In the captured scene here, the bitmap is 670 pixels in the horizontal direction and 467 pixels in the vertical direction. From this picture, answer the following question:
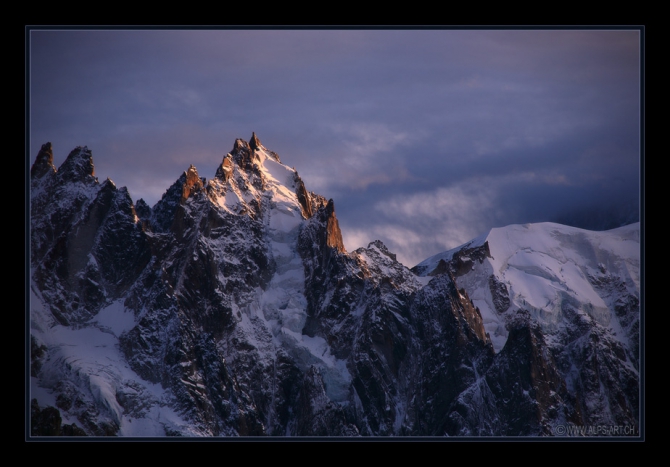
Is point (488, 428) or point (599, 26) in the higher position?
point (599, 26)

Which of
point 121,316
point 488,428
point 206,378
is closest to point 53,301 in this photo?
point 121,316

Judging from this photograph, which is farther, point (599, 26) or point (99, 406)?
point (99, 406)

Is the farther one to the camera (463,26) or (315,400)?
(315,400)
